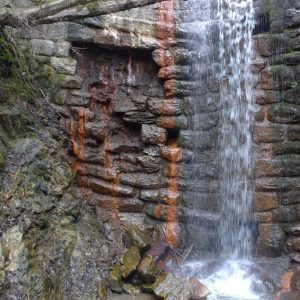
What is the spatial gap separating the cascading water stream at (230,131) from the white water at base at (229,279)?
0.01 metres

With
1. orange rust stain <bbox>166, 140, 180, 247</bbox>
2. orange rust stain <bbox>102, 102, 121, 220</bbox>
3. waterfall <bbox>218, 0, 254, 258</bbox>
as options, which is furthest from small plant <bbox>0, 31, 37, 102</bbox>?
waterfall <bbox>218, 0, 254, 258</bbox>

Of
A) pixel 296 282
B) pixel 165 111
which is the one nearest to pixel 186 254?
pixel 296 282

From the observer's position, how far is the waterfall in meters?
4.67

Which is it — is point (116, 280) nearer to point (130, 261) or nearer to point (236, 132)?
point (130, 261)

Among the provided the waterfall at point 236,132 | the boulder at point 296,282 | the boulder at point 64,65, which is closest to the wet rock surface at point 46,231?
the boulder at point 64,65

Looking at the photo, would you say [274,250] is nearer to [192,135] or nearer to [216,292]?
[216,292]

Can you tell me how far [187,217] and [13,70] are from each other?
8.78 feet

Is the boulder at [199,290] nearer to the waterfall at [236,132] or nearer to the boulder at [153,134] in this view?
the waterfall at [236,132]

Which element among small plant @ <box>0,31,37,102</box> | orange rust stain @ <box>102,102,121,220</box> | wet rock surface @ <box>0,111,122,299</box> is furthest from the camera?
orange rust stain @ <box>102,102,121,220</box>

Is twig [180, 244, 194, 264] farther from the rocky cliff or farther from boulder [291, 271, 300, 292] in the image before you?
boulder [291, 271, 300, 292]

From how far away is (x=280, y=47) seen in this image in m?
4.62

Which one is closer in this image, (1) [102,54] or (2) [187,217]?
(2) [187,217]

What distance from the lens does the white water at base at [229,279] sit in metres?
3.97

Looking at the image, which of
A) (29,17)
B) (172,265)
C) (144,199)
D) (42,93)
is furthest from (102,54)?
(172,265)
